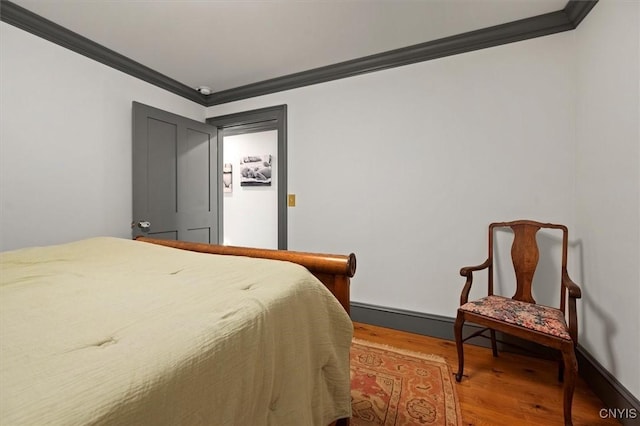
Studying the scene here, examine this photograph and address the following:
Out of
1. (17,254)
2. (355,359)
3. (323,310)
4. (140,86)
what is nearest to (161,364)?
(323,310)

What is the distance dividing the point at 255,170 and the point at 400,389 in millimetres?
3678

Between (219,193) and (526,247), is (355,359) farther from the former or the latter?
(219,193)

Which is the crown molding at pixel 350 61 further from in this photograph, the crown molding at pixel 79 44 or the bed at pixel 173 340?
the bed at pixel 173 340

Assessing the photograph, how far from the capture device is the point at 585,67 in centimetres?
174

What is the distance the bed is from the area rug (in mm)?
443

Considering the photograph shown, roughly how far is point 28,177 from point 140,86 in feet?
4.04

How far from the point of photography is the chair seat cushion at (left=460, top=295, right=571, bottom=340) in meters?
1.41

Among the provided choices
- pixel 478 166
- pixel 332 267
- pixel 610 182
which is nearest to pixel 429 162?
pixel 478 166

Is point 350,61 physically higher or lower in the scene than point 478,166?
higher

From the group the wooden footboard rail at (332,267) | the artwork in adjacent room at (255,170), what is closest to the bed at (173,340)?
the wooden footboard rail at (332,267)

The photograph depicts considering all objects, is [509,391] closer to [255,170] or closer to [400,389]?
[400,389]

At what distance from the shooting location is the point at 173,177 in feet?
9.20

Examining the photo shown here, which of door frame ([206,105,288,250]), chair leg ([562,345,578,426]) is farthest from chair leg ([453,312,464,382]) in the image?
door frame ([206,105,288,250])

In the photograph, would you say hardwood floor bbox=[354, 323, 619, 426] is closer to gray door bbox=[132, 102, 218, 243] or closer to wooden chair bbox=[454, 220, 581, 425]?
wooden chair bbox=[454, 220, 581, 425]
